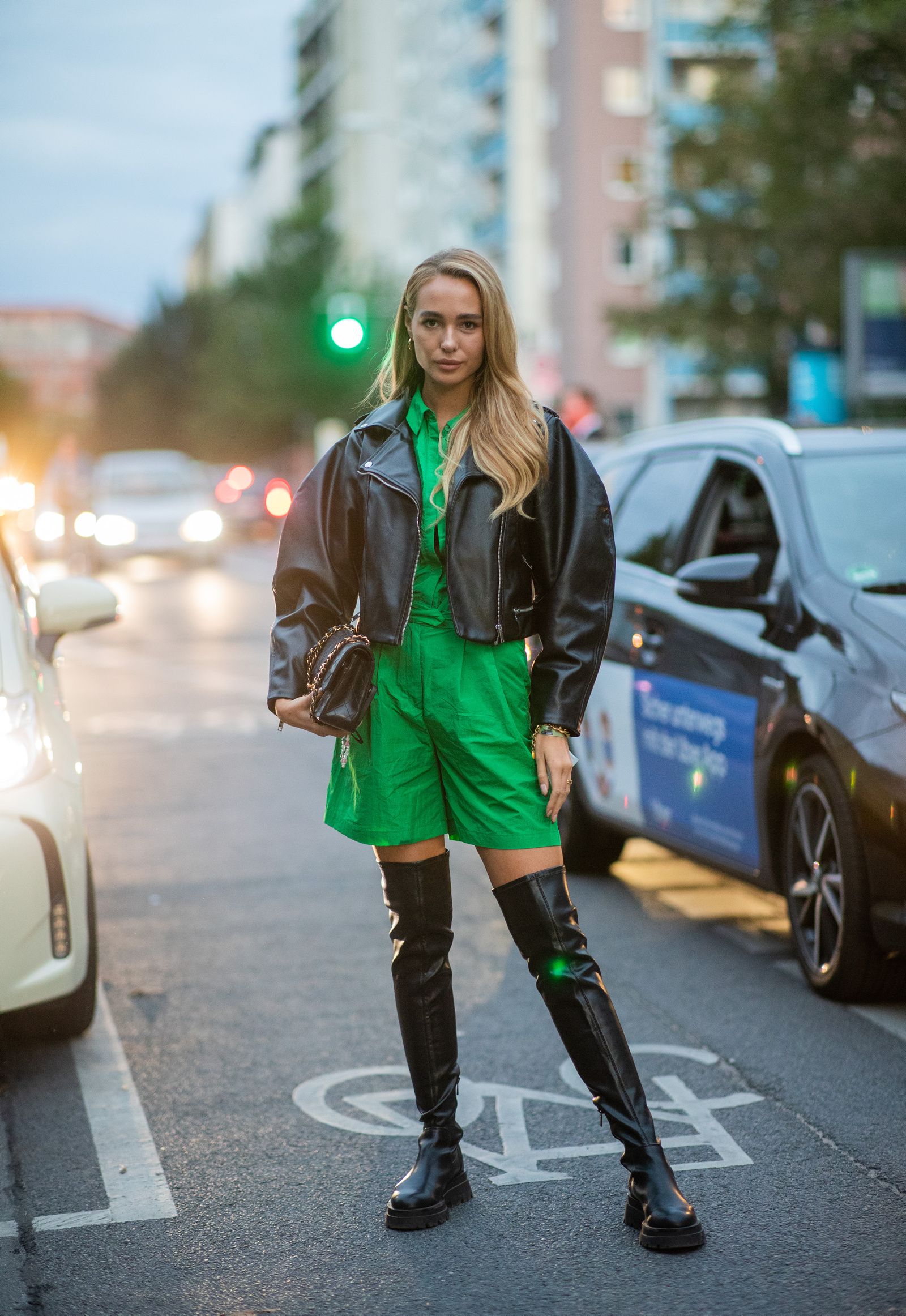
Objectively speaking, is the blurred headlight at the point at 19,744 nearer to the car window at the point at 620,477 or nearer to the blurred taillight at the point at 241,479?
the car window at the point at 620,477

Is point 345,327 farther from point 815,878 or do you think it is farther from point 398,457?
point 398,457

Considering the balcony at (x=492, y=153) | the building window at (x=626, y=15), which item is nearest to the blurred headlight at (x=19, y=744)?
the building window at (x=626, y=15)

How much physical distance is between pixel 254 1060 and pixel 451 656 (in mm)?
1753

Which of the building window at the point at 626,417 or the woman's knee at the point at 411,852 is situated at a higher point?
the building window at the point at 626,417

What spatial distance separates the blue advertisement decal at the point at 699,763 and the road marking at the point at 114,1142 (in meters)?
1.97

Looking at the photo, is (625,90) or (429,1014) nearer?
(429,1014)

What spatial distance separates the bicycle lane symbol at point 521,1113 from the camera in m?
3.96

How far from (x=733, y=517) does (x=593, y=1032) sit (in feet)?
10.1

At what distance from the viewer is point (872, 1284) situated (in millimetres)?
3217

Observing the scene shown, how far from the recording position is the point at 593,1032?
11.5 feet

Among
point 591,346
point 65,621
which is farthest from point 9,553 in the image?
point 591,346

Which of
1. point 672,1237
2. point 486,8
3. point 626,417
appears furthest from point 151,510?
point 486,8

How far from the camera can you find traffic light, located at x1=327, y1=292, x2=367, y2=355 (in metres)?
20.8

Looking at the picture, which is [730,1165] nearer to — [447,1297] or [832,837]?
[447,1297]
